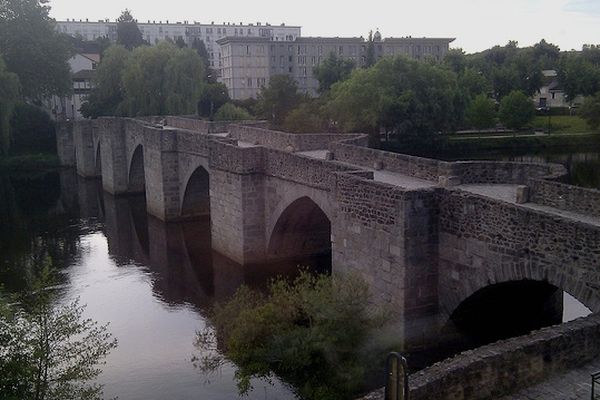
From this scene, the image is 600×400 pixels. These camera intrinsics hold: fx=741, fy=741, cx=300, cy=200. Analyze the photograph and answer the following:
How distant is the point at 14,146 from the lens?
216ft

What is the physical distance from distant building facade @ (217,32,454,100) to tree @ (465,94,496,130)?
33.1 m

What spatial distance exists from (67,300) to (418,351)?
43.8ft

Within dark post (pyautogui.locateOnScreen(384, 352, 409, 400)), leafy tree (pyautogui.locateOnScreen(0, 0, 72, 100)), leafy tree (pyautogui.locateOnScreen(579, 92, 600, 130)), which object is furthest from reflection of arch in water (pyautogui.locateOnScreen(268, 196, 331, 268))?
leafy tree (pyautogui.locateOnScreen(579, 92, 600, 130))

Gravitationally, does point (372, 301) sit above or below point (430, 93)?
below

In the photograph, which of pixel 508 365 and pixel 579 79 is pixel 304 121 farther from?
pixel 508 365

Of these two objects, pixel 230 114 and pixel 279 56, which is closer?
pixel 230 114

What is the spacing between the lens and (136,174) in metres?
48.0

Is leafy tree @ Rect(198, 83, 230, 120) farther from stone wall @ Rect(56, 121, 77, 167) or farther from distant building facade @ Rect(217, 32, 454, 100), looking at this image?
distant building facade @ Rect(217, 32, 454, 100)

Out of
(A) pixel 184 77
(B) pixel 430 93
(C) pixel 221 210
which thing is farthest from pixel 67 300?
(B) pixel 430 93

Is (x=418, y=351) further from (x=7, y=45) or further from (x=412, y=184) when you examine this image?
(x=7, y=45)

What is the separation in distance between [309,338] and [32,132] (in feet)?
183

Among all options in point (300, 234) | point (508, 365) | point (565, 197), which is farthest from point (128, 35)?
point (508, 365)

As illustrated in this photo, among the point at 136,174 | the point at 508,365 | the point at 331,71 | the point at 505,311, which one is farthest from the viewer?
the point at 331,71

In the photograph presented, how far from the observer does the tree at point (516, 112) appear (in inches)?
2913
